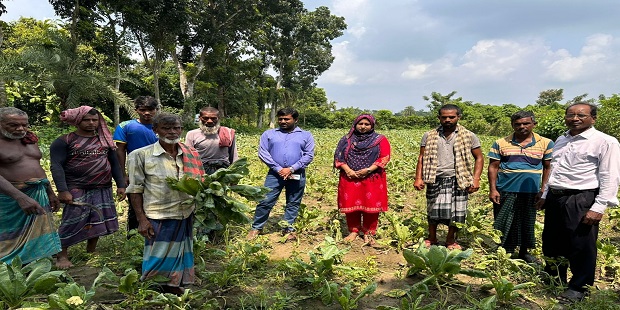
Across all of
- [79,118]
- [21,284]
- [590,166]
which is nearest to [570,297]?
[590,166]

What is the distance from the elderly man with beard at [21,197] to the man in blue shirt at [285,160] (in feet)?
6.79

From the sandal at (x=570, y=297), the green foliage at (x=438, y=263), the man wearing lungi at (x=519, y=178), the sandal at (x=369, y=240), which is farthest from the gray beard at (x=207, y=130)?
the sandal at (x=570, y=297)

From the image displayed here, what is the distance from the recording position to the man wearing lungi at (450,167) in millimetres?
3820

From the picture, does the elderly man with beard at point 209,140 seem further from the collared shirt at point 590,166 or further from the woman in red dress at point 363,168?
the collared shirt at point 590,166

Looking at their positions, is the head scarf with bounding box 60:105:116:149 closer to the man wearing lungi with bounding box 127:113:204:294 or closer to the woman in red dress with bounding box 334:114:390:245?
the man wearing lungi with bounding box 127:113:204:294

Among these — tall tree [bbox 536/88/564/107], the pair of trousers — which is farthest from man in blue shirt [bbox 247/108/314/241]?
tall tree [bbox 536/88/564/107]

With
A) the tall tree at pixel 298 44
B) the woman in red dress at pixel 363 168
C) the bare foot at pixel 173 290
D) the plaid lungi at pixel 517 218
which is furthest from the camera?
the tall tree at pixel 298 44

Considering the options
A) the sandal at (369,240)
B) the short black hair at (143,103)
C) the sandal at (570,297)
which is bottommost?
the sandal at (570,297)

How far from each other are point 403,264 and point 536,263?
52.3 inches

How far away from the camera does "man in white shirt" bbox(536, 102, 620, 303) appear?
2.85 meters

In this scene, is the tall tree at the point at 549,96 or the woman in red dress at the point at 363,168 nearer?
the woman in red dress at the point at 363,168

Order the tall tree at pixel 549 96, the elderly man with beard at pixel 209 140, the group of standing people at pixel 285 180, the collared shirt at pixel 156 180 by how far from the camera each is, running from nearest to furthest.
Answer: the collared shirt at pixel 156 180 < the group of standing people at pixel 285 180 < the elderly man with beard at pixel 209 140 < the tall tree at pixel 549 96

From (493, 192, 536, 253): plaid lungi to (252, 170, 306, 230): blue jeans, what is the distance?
2.22 meters

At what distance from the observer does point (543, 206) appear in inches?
135
